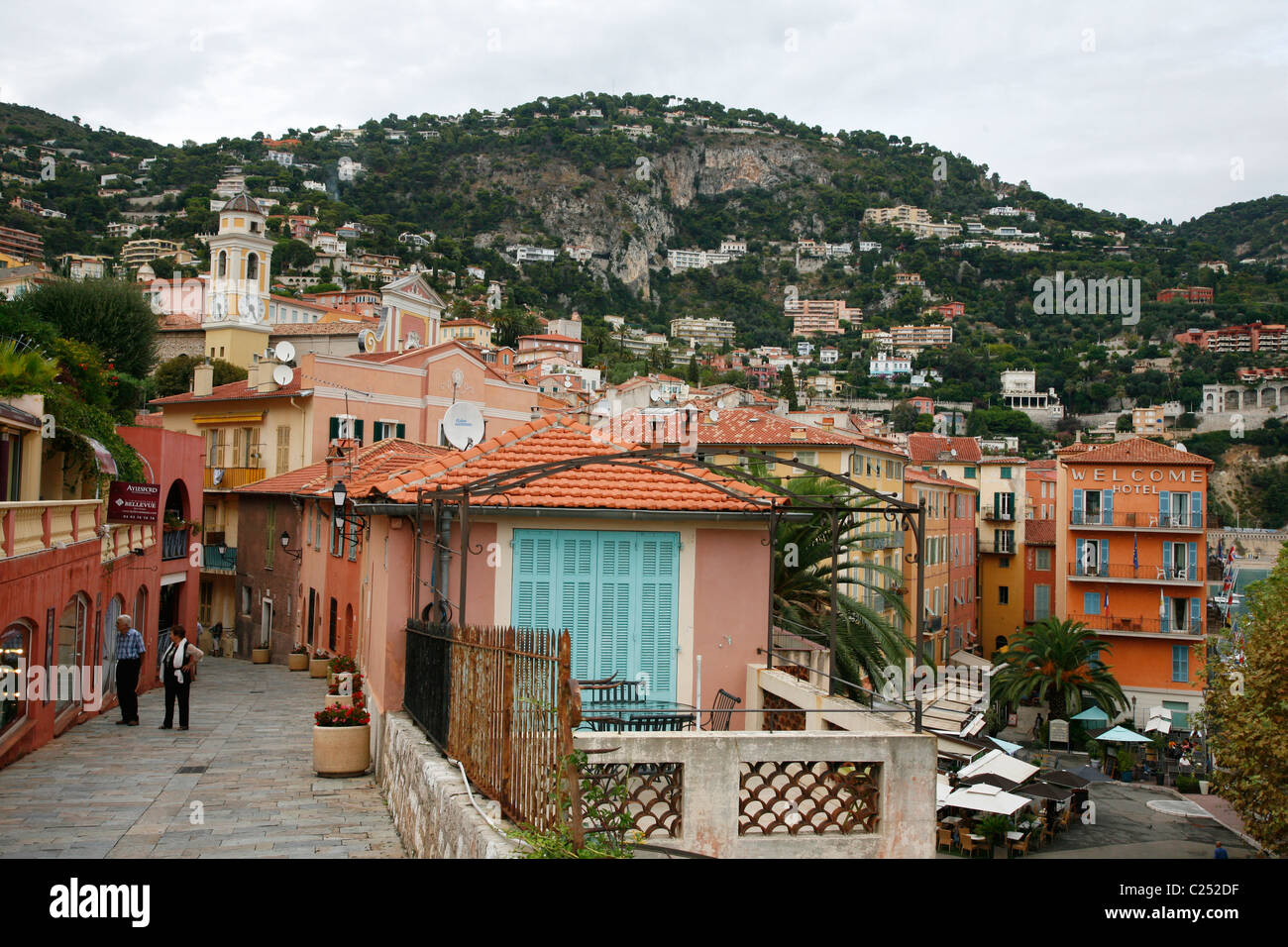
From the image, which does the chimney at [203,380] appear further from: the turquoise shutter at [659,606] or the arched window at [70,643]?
the turquoise shutter at [659,606]

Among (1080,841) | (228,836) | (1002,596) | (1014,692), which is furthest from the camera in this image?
(1002,596)

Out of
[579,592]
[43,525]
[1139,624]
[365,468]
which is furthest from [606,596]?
[1139,624]

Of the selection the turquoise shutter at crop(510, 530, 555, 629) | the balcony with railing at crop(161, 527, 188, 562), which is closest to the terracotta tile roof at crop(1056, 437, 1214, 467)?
the balcony with railing at crop(161, 527, 188, 562)

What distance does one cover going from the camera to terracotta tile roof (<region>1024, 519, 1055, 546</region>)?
62375 millimetres

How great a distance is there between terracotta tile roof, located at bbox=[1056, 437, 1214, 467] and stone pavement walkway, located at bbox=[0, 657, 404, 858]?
140 ft

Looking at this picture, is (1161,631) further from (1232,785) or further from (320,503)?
(320,503)

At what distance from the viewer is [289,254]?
463 ft

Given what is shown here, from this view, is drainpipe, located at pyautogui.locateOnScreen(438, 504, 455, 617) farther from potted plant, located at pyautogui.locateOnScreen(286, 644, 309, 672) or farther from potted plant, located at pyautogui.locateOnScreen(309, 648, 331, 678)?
potted plant, located at pyautogui.locateOnScreen(286, 644, 309, 672)

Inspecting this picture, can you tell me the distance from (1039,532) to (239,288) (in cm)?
5574

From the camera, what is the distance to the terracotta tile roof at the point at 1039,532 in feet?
205

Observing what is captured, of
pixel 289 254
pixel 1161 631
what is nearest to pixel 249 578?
pixel 1161 631

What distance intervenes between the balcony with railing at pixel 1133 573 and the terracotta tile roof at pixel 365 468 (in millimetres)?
33545

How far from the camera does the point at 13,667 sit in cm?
1232
